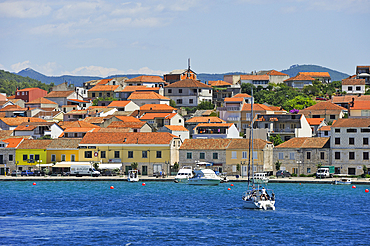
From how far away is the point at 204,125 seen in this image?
95250 mm

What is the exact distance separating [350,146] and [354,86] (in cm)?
6658

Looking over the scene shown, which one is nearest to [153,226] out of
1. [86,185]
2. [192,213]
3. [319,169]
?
[192,213]

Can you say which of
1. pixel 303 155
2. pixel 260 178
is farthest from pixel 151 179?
pixel 303 155

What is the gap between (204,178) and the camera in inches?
2918

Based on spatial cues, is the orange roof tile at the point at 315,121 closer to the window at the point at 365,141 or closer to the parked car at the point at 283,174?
the window at the point at 365,141

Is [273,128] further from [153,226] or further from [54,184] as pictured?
[153,226]

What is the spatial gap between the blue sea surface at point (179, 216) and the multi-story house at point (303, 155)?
25.7 ft

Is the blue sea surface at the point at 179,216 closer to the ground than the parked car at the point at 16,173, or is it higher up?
closer to the ground

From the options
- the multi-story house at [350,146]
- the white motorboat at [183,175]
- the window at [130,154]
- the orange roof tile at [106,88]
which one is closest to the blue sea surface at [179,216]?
the white motorboat at [183,175]

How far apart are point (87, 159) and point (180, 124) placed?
26117 millimetres

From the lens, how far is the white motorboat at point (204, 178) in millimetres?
73750

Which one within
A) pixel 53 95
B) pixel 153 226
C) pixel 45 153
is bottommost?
pixel 153 226

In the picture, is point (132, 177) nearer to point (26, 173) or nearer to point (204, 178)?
point (204, 178)

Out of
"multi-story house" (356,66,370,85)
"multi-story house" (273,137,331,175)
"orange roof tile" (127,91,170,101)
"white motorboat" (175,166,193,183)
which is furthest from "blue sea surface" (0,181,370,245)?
"multi-story house" (356,66,370,85)
